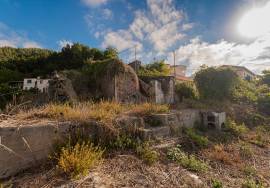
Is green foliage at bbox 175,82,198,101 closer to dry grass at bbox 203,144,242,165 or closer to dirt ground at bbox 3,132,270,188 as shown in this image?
dry grass at bbox 203,144,242,165

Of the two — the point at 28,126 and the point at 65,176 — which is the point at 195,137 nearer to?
the point at 65,176

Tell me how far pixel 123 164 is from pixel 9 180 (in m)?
1.73

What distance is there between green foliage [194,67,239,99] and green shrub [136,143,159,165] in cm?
790

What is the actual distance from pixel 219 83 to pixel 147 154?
8603 mm

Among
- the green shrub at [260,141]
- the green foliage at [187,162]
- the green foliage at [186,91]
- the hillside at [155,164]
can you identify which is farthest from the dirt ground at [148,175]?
the green foliage at [186,91]

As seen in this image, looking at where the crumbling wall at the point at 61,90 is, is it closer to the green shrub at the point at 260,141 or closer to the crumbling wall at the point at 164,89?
the crumbling wall at the point at 164,89

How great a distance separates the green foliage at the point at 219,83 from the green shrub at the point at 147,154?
25.9 feet

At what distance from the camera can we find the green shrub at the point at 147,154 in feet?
11.3

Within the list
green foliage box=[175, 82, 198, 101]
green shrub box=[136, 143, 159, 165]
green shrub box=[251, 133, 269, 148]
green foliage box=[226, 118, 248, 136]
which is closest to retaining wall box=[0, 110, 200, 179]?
green shrub box=[136, 143, 159, 165]

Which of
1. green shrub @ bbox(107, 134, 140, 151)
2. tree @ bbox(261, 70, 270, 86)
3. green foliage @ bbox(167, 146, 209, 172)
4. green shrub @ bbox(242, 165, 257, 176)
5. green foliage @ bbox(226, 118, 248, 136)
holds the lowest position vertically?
green shrub @ bbox(242, 165, 257, 176)

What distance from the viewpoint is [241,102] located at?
10914 millimetres

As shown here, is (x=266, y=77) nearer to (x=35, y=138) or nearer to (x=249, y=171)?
(x=249, y=171)

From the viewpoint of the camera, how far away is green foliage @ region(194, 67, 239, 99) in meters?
10.5

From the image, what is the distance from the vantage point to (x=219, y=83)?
10.5 m
